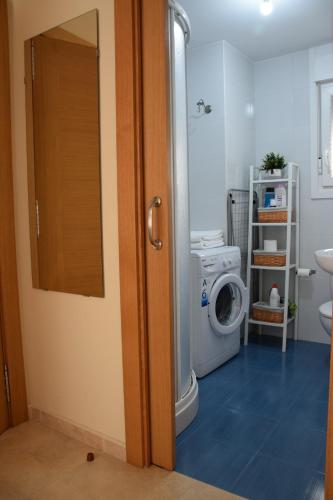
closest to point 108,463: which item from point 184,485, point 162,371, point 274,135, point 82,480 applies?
point 82,480

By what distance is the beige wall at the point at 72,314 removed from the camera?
1.64 meters

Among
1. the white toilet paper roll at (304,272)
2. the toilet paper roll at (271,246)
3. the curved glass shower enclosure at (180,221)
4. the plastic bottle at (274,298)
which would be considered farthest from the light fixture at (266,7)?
the plastic bottle at (274,298)

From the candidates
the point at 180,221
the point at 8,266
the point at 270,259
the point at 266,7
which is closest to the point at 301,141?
the point at 270,259

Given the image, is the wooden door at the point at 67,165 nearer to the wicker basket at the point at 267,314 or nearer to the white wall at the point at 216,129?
the white wall at the point at 216,129

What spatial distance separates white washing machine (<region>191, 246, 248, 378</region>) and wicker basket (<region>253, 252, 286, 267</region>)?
0.39 meters

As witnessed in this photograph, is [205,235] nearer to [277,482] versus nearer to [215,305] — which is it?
[215,305]

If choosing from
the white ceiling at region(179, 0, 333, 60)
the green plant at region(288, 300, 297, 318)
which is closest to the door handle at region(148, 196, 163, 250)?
the white ceiling at region(179, 0, 333, 60)

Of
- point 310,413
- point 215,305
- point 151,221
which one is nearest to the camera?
point 151,221

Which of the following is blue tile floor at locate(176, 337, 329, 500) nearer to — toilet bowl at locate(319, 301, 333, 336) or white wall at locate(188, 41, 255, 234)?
toilet bowl at locate(319, 301, 333, 336)

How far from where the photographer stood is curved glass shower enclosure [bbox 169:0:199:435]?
186cm

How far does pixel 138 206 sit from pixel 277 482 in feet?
3.89

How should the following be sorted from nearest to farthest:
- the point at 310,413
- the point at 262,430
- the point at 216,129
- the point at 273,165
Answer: the point at 262,430, the point at 310,413, the point at 216,129, the point at 273,165

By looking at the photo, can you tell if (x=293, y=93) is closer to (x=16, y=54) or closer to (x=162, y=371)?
(x=16, y=54)

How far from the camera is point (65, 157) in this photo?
1793mm
